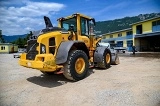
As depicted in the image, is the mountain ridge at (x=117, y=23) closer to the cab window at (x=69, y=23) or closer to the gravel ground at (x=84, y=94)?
the cab window at (x=69, y=23)

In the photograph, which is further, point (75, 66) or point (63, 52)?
point (75, 66)

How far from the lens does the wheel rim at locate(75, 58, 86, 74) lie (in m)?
7.44

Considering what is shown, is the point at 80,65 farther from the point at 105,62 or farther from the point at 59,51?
the point at 105,62

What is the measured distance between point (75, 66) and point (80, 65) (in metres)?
0.52

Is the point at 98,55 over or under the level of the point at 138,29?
under

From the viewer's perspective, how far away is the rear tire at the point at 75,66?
22.8 ft

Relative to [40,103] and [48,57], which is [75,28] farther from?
[40,103]

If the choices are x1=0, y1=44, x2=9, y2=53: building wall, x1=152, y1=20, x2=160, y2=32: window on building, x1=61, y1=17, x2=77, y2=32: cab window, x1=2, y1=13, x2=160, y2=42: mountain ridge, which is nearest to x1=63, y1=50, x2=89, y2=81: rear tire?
x1=61, y1=17, x2=77, y2=32: cab window

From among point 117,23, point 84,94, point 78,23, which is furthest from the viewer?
point 117,23

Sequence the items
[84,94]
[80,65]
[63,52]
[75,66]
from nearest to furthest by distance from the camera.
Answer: [84,94] → [63,52] → [75,66] → [80,65]

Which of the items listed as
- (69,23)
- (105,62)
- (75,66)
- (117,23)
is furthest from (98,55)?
(117,23)

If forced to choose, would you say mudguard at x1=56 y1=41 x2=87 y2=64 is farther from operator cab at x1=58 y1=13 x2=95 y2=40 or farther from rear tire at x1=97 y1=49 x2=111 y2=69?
rear tire at x1=97 y1=49 x2=111 y2=69

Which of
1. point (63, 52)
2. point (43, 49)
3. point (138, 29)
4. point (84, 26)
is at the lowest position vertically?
point (63, 52)

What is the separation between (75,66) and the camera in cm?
726
